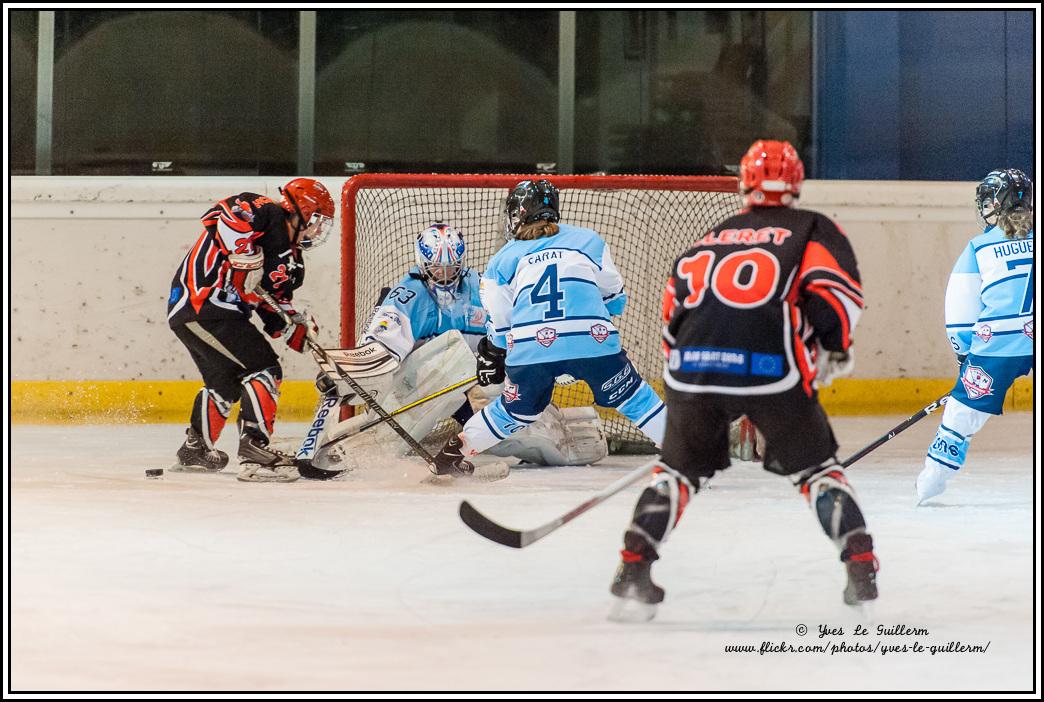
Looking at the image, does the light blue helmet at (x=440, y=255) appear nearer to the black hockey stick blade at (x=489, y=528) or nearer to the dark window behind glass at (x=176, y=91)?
the black hockey stick blade at (x=489, y=528)

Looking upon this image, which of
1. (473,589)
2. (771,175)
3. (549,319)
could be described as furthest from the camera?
(549,319)

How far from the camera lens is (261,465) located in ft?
14.7

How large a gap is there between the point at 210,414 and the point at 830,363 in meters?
2.74

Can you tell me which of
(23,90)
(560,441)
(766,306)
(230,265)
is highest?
(23,90)

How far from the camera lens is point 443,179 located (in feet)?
17.6

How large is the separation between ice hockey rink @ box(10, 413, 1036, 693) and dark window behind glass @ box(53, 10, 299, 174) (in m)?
3.05

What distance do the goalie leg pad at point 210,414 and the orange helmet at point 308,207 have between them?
641mm

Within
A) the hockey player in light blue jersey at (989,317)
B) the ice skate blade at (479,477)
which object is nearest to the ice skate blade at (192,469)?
the ice skate blade at (479,477)

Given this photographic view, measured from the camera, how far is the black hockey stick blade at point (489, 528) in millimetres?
2885

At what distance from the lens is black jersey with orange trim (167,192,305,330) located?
4.44 metres

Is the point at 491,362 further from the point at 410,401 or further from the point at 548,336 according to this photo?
the point at 410,401

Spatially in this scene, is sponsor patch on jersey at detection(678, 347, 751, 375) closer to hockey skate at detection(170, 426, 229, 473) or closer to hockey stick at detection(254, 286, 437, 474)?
hockey stick at detection(254, 286, 437, 474)

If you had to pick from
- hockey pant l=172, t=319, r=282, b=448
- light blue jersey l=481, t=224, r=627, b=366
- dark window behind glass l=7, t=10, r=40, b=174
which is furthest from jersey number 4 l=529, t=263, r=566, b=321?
dark window behind glass l=7, t=10, r=40, b=174

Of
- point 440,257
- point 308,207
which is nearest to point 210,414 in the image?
point 308,207
